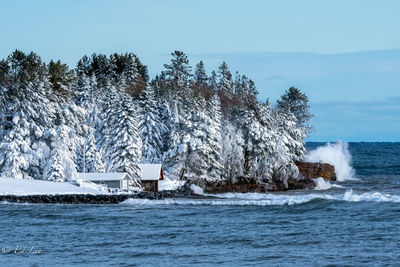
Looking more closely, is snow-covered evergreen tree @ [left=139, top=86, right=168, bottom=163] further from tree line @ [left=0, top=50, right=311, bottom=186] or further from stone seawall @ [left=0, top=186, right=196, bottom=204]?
stone seawall @ [left=0, top=186, right=196, bottom=204]

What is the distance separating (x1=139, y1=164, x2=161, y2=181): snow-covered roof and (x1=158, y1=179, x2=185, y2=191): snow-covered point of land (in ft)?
3.13

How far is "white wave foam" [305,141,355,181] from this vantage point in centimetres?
9756

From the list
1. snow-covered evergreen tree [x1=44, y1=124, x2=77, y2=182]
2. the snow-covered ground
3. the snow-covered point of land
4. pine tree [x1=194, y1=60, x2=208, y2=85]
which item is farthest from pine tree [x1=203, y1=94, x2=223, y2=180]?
pine tree [x1=194, y1=60, x2=208, y2=85]

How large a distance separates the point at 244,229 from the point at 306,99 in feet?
241

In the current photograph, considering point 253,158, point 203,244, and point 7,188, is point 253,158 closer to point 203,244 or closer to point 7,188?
point 7,188

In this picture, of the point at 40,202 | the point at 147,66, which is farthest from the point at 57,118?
the point at 147,66

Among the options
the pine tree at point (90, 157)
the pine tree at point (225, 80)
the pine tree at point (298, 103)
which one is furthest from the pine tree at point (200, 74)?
the pine tree at point (90, 157)

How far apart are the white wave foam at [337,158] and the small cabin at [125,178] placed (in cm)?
3299

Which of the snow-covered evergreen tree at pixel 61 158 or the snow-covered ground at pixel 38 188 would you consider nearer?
the snow-covered ground at pixel 38 188

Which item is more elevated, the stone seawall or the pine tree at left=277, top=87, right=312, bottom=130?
the pine tree at left=277, top=87, right=312, bottom=130

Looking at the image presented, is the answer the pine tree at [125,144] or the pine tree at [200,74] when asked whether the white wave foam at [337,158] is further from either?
the pine tree at [200,74]

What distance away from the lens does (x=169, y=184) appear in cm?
6969

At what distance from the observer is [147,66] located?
160125 mm

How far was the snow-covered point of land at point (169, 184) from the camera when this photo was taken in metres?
68.8
